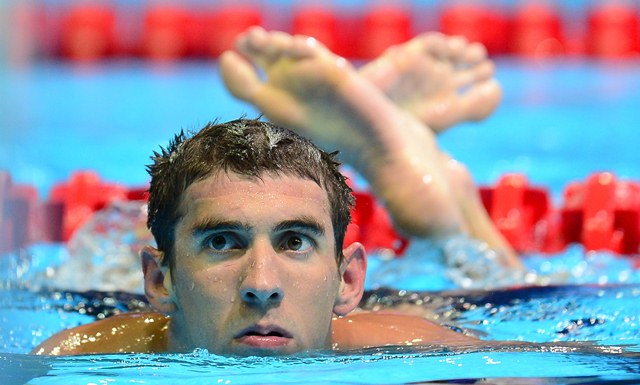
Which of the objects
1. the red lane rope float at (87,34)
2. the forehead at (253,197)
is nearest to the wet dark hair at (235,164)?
the forehead at (253,197)

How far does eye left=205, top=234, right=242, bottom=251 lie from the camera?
126 centimetres

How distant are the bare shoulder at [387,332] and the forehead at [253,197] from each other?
22 cm

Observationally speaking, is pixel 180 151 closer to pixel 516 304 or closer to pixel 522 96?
pixel 516 304

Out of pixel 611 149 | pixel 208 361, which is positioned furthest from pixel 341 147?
pixel 611 149

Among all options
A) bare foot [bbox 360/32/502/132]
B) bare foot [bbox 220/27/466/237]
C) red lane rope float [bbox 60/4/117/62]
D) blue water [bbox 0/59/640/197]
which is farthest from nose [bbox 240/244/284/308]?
red lane rope float [bbox 60/4/117/62]

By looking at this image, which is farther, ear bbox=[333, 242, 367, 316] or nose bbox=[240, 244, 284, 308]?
ear bbox=[333, 242, 367, 316]

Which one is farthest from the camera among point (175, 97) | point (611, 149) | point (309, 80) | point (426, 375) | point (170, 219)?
point (175, 97)

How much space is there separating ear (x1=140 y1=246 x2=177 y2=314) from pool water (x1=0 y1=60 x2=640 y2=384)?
7 cm

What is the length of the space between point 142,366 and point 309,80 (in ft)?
3.39

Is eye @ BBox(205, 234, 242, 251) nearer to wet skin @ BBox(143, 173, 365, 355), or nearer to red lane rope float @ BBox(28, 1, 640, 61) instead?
wet skin @ BBox(143, 173, 365, 355)

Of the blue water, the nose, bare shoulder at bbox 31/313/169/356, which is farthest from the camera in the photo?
the blue water

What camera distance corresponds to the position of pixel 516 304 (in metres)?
1.79

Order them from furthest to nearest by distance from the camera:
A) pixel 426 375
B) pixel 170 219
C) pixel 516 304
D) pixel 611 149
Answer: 1. pixel 611 149
2. pixel 516 304
3. pixel 170 219
4. pixel 426 375

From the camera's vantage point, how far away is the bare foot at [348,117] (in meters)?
2.19
